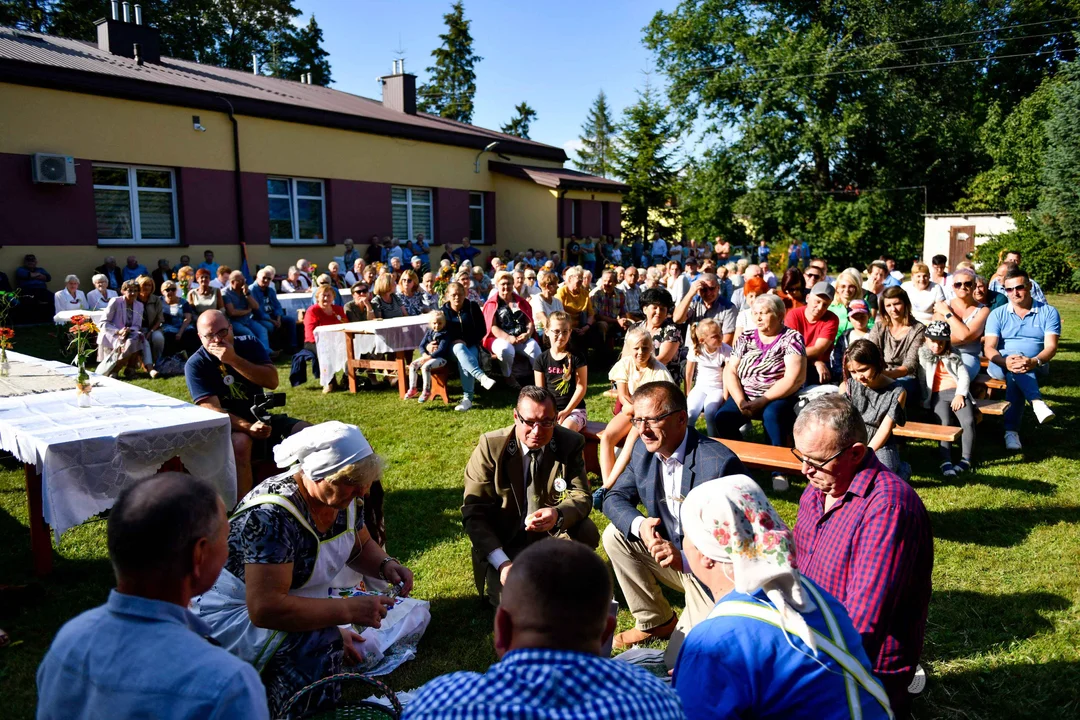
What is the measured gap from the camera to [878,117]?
92.4 feet

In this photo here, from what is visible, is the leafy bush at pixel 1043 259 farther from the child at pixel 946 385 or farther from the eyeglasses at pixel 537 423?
the eyeglasses at pixel 537 423

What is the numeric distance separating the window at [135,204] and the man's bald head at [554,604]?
51.7 ft

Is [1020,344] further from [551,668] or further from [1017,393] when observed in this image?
[551,668]

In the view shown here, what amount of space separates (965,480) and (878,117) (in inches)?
1039

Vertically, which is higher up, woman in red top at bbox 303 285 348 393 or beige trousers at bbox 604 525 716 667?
woman in red top at bbox 303 285 348 393

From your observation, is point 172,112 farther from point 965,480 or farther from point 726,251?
point 965,480

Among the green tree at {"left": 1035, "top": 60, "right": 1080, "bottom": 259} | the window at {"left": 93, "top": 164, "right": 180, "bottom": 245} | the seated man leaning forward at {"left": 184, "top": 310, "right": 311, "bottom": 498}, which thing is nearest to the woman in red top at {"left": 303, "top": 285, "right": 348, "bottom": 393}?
the seated man leaning forward at {"left": 184, "top": 310, "right": 311, "bottom": 498}

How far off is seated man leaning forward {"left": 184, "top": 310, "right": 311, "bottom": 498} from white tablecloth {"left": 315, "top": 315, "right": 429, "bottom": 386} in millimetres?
4010

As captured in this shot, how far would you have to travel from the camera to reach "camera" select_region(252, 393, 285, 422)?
16.9 feet

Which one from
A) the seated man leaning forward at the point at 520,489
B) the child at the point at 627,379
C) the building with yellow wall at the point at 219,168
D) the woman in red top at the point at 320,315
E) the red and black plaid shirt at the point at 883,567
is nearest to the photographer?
the red and black plaid shirt at the point at 883,567

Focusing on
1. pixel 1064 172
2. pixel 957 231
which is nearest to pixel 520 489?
pixel 1064 172

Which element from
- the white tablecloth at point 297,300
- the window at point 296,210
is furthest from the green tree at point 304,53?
the white tablecloth at point 297,300

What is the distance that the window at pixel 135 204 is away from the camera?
14570 mm

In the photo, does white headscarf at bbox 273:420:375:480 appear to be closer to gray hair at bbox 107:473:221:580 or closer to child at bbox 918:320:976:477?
gray hair at bbox 107:473:221:580
